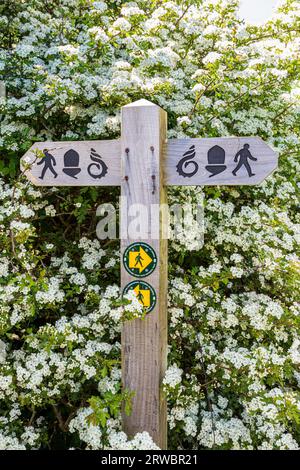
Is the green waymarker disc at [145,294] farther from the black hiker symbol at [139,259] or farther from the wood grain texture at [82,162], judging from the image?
the wood grain texture at [82,162]

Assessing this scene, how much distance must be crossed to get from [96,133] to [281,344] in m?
1.82

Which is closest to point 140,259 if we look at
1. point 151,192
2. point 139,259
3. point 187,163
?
point 139,259

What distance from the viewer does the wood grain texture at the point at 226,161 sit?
2.27 metres

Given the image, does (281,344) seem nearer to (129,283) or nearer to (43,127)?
(129,283)

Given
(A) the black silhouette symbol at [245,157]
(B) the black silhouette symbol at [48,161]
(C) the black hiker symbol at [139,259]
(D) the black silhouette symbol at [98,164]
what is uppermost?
(B) the black silhouette symbol at [48,161]

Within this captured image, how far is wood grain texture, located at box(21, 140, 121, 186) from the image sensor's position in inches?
95.7

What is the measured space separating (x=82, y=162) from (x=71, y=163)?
64 millimetres

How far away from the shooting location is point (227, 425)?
8.41ft

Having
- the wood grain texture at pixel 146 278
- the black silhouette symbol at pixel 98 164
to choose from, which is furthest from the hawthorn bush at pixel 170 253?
the black silhouette symbol at pixel 98 164

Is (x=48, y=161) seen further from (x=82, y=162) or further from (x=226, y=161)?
(x=226, y=161)

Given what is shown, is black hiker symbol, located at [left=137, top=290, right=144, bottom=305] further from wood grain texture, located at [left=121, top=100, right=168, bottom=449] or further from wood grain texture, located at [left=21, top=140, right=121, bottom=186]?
wood grain texture, located at [left=21, top=140, right=121, bottom=186]

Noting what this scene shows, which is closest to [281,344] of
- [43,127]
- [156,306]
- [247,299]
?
[247,299]

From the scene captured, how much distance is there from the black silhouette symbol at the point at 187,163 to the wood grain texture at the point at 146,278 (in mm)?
97

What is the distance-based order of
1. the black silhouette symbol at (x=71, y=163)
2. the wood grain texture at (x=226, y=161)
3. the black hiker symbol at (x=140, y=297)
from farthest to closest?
the black silhouette symbol at (x=71, y=163) → the black hiker symbol at (x=140, y=297) → the wood grain texture at (x=226, y=161)
